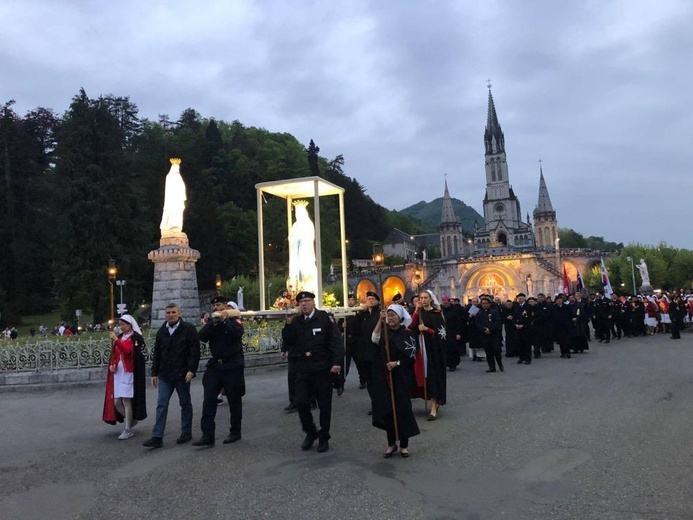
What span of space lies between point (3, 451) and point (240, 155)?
61.2 metres

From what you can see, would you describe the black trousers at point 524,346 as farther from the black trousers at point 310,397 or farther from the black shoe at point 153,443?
the black shoe at point 153,443

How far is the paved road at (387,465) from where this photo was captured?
438 centimetres

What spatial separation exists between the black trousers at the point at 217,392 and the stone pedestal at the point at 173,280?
9.71m

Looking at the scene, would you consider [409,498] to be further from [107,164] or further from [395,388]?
[107,164]

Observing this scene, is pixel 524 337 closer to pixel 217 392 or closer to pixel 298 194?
pixel 298 194

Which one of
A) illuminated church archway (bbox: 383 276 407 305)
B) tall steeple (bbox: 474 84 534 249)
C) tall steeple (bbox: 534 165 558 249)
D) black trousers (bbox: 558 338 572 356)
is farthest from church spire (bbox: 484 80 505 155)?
black trousers (bbox: 558 338 572 356)

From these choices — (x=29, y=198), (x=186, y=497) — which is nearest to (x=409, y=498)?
(x=186, y=497)

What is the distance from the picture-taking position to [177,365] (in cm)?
671

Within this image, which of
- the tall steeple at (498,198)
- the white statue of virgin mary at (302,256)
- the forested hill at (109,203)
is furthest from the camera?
the tall steeple at (498,198)

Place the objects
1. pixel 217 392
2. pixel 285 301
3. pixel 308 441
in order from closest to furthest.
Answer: pixel 308 441, pixel 217 392, pixel 285 301

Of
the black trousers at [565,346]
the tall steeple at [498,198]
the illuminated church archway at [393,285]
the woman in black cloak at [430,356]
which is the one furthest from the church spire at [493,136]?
the woman in black cloak at [430,356]

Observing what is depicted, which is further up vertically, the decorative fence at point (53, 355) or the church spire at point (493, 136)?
the church spire at point (493, 136)

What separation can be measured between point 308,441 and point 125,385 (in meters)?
2.70

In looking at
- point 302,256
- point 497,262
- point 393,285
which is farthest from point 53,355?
point 393,285
